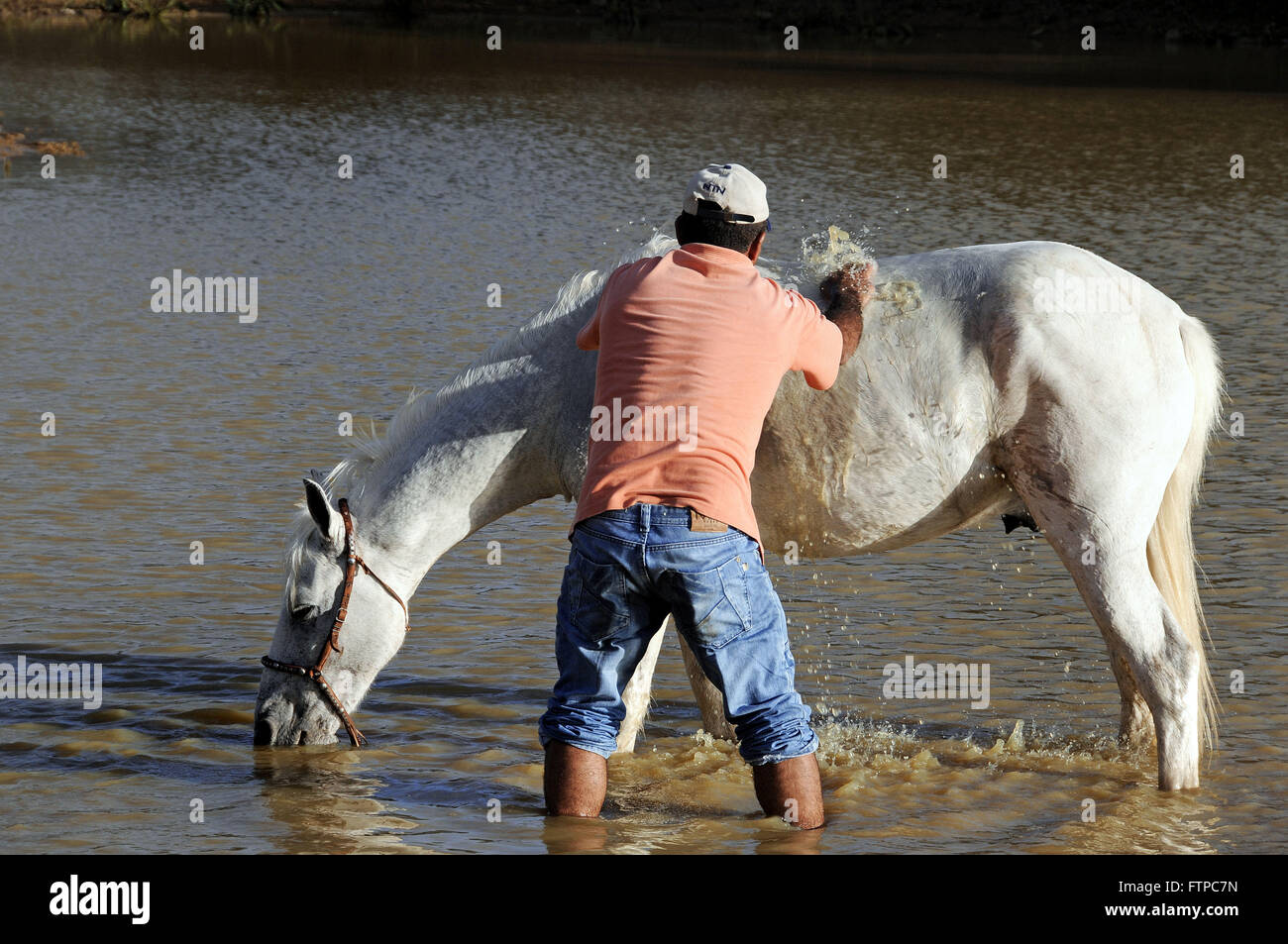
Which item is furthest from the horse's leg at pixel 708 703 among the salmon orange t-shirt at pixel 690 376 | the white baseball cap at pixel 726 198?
the white baseball cap at pixel 726 198

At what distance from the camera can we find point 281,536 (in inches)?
311

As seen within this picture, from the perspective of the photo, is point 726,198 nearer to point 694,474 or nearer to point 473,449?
point 694,474

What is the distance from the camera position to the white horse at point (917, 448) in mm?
5137

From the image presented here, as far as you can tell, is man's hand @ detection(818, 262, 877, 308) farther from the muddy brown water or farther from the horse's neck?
the muddy brown water

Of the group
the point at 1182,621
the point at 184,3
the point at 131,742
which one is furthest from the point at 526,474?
the point at 184,3

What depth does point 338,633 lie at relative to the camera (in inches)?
209

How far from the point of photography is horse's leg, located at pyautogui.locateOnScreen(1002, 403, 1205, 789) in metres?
5.12

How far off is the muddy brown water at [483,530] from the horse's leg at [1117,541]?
1.27ft

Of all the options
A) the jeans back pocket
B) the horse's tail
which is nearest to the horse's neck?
the jeans back pocket
